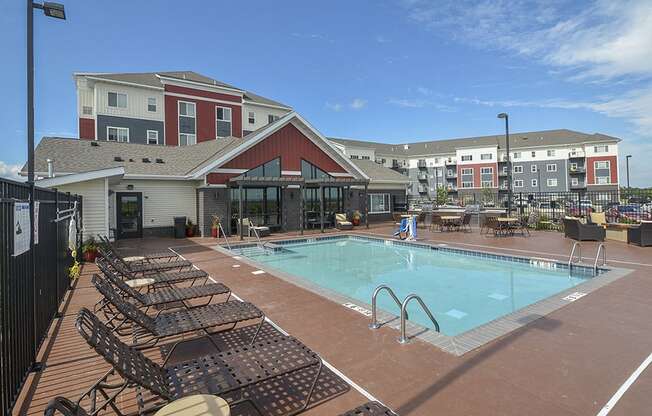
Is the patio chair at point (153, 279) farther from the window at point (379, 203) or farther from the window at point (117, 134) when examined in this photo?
the window at point (117, 134)

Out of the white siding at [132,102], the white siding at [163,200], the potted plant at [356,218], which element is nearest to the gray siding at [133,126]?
the white siding at [132,102]

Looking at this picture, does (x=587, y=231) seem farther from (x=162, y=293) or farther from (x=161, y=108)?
(x=161, y=108)

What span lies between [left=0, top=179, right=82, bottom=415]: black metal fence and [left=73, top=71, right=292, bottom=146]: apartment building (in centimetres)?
2742

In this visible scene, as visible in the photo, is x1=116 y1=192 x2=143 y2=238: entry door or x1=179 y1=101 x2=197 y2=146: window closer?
x1=116 y1=192 x2=143 y2=238: entry door

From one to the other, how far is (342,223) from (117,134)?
21.9 meters

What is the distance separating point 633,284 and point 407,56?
18.4 metres

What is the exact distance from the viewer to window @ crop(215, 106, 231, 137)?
3338 centimetres

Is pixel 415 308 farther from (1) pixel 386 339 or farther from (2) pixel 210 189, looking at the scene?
(2) pixel 210 189

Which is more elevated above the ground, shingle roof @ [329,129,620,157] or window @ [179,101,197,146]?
shingle roof @ [329,129,620,157]

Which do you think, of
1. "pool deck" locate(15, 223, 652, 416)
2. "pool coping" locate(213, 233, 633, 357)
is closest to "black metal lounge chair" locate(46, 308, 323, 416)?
"pool deck" locate(15, 223, 652, 416)

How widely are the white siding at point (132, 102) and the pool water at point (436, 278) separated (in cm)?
2262

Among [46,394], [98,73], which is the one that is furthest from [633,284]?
[98,73]

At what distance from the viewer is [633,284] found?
728cm

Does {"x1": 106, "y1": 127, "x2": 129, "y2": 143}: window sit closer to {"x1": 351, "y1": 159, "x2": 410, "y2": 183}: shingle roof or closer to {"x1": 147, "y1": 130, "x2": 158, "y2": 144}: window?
{"x1": 147, "y1": 130, "x2": 158, "y2": 144}: window
